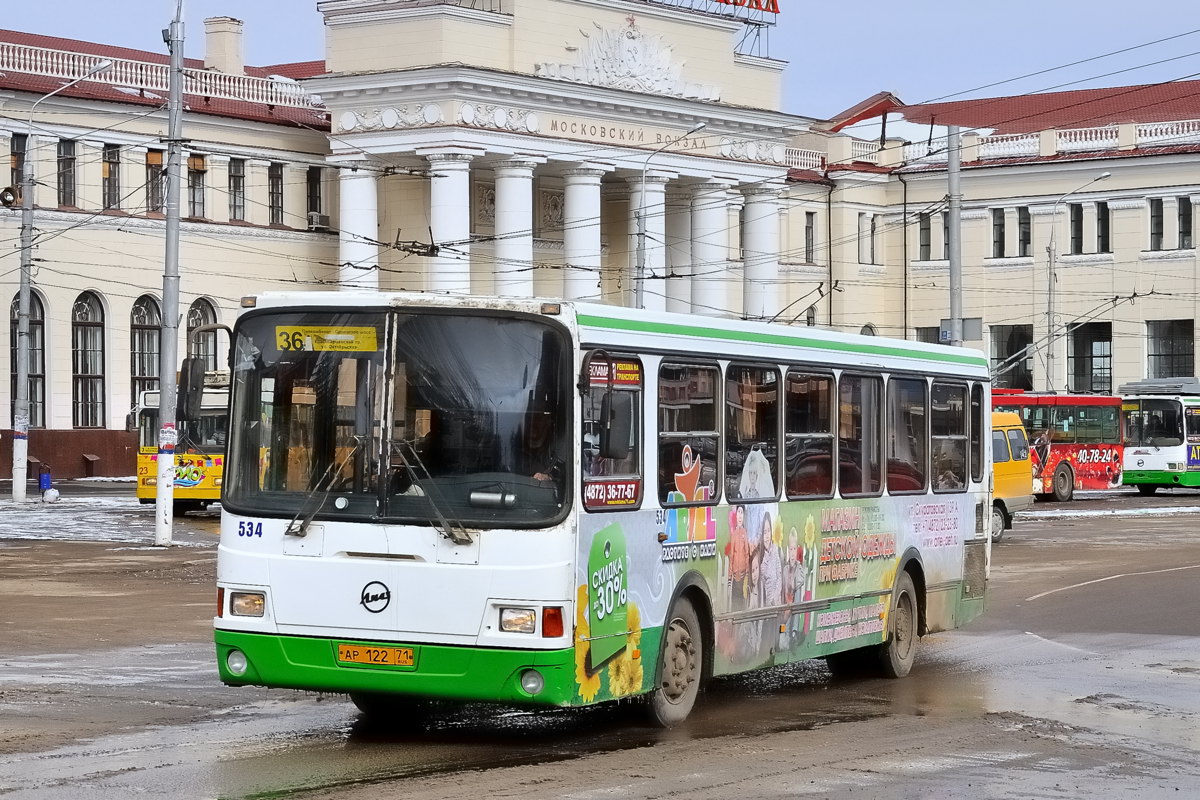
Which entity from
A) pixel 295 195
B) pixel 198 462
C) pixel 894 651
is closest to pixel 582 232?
pixel 295 195

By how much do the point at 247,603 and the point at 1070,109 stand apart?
76.5 meters

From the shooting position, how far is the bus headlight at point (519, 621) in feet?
35.7

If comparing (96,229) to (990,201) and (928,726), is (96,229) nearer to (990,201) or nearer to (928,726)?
(990,201)

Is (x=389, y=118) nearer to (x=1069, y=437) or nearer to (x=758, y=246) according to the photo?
(x=758, y=246)

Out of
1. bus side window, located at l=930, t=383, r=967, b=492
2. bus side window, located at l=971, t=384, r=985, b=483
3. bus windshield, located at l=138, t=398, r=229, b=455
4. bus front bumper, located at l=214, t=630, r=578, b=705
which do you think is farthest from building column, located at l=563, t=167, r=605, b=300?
bus front bumper, located at l=214, t=630, r=578, b=705

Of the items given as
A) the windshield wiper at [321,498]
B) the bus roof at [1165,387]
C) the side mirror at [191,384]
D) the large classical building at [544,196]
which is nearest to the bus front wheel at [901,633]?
the windshield wiper at [321,498]

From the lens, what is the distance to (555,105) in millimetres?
61000

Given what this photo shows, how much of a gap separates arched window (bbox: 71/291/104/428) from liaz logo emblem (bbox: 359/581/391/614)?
46019 millimetres

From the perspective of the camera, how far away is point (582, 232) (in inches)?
2466

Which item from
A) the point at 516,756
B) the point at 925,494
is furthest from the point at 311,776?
the point at 925,494

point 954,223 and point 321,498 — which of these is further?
point 954,223

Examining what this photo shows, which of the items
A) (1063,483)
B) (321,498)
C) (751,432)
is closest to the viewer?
Answer: (321,498)

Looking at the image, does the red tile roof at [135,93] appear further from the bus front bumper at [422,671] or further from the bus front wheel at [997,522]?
the bus front bumper at [422,671]

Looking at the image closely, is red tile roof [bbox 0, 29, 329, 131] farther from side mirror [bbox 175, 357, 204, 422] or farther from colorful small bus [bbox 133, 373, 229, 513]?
side mirror [bbox 175, 357, 204, 422]
